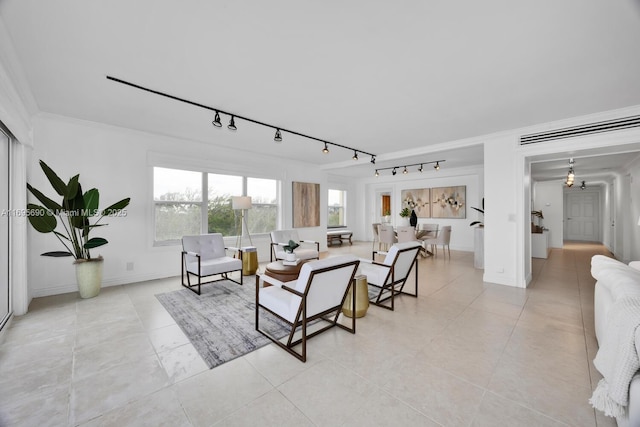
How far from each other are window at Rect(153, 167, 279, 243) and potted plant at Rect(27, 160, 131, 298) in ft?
3.40

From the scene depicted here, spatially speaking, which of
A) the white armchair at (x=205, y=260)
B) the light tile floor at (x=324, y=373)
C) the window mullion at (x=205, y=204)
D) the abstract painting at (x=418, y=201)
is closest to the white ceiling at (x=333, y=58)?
the window mullion at (x=205, y=204)

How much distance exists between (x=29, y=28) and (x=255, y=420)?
316 centimetres

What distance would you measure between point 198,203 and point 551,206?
1049 cm

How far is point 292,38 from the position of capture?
2.01m

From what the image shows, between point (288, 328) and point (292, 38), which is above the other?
point (292, 38)

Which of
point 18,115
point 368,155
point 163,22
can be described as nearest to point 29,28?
point 163,22

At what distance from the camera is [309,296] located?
221cm

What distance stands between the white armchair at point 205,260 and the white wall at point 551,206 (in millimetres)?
9742

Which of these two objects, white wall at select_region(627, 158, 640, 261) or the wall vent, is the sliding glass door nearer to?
the wall vent

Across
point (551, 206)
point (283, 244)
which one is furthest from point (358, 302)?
point (551, 206)

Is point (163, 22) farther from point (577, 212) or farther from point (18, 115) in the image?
point (577, 212)

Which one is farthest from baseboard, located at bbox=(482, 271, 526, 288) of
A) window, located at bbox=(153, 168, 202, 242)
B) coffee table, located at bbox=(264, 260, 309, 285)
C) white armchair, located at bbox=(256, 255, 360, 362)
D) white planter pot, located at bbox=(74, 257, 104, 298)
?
white planter pot, located at bbox=(74, 257, 104, 298)

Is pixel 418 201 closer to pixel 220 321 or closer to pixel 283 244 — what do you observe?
pixel 283 244

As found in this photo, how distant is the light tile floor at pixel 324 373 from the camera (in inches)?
63.5
